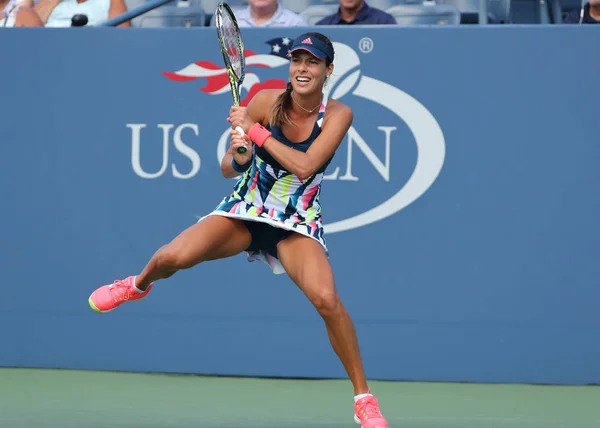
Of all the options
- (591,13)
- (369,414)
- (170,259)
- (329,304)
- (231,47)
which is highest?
(591,13)

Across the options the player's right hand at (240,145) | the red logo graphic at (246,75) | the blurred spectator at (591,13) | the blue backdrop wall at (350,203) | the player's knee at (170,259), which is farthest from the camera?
the blurred spectator at (591,13)

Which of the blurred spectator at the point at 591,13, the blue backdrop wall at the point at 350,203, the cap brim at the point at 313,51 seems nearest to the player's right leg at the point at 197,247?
the cap brim at the point at 313,51

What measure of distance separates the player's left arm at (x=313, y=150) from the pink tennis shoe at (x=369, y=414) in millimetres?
974

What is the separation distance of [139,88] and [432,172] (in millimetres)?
1807

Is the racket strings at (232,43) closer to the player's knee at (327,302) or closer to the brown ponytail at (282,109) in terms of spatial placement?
the brown ponytail at (282,109)

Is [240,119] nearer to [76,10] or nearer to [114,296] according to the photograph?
[114,296]

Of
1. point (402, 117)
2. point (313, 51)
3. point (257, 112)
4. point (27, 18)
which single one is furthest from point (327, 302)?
point (27, 18)

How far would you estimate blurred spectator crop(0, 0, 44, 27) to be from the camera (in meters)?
6.68

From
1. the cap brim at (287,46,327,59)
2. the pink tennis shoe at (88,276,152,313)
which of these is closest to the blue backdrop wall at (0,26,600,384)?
the pink tennis shoe at (88,276,152,313)

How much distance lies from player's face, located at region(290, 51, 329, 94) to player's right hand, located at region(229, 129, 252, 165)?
0.33 meters

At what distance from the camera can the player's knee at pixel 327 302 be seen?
4.29 m

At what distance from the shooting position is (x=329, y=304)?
4.30m

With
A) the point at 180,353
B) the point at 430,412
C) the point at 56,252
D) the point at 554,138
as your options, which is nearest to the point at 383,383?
the point at 430,412

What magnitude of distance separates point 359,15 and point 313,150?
246 centimetres
